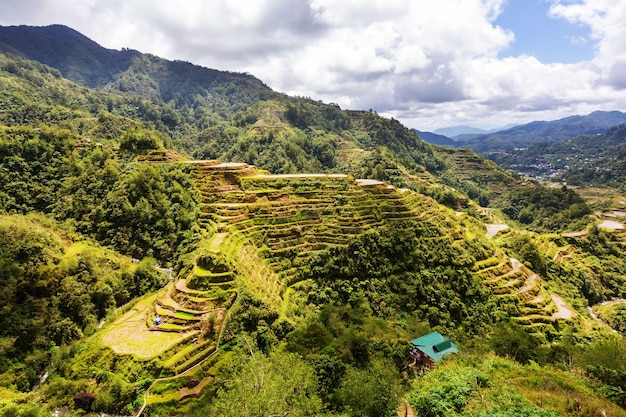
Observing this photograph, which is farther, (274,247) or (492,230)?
(492,230)

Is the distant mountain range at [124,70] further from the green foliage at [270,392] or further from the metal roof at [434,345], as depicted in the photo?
the green foliage at [270,392]

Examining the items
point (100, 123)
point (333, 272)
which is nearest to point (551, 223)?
point (333, 272)

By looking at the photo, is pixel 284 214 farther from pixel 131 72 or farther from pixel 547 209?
pixel 131 72

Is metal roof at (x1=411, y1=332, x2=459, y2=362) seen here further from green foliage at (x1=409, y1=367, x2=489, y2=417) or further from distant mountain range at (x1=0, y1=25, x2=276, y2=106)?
distant mountain range at (x1=0, y1=25, x2=276, y2=106)

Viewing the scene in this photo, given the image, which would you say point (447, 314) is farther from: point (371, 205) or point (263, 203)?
point (263, 203)

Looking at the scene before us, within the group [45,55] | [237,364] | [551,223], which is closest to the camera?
[237,364]

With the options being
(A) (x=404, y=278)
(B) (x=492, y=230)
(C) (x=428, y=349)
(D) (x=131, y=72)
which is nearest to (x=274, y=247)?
(A) (x=404, y=278)

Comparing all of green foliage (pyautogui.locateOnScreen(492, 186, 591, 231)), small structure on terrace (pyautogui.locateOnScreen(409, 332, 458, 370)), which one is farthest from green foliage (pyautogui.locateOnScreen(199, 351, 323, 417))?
green foliage (pyautogui.locateOnScreen(492, 186, 591, 231))

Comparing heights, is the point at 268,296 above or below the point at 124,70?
below
